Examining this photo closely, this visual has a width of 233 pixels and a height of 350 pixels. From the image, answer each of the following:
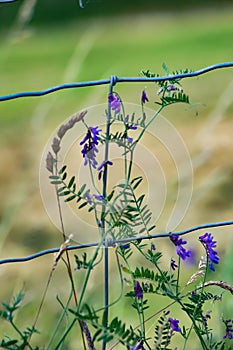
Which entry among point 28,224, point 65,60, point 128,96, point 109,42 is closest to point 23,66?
point 65,60

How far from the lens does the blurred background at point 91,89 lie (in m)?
2.85

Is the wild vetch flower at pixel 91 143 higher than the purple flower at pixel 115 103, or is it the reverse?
the purple flower at pixel 115 103

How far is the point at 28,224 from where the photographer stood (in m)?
5.10

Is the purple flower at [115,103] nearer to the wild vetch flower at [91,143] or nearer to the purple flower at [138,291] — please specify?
the wild vetch flower at [91,143]

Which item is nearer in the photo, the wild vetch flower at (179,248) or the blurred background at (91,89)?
the wild vetch flower at (179,248)

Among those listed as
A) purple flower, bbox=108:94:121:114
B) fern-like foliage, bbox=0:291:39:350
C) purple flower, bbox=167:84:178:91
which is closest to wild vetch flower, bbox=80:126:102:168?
purple flower, bbox=108:94:121:114

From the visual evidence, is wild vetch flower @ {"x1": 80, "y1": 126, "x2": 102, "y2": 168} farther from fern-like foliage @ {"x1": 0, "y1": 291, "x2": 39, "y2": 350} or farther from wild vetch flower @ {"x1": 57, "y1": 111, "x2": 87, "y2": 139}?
fern-like foliage @ {"x1": 0, "y1": 291, "x2": 39, "y2": 350}

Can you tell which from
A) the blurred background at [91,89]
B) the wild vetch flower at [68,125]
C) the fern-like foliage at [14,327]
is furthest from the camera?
the blurred background at [91,89]

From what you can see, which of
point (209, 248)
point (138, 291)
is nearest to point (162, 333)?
point (138, 291)

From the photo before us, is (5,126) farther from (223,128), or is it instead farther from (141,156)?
(141,156)

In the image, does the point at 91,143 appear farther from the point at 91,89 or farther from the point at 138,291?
the point at 91,89

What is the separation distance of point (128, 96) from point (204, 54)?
2.59m

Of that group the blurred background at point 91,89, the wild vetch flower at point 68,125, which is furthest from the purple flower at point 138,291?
the wild vetch flower at point 68,125

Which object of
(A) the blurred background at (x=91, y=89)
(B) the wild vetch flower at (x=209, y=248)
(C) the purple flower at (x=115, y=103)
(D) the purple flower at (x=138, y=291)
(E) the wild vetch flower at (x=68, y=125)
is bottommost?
(D) the purple flower at (x=138, y=291)
